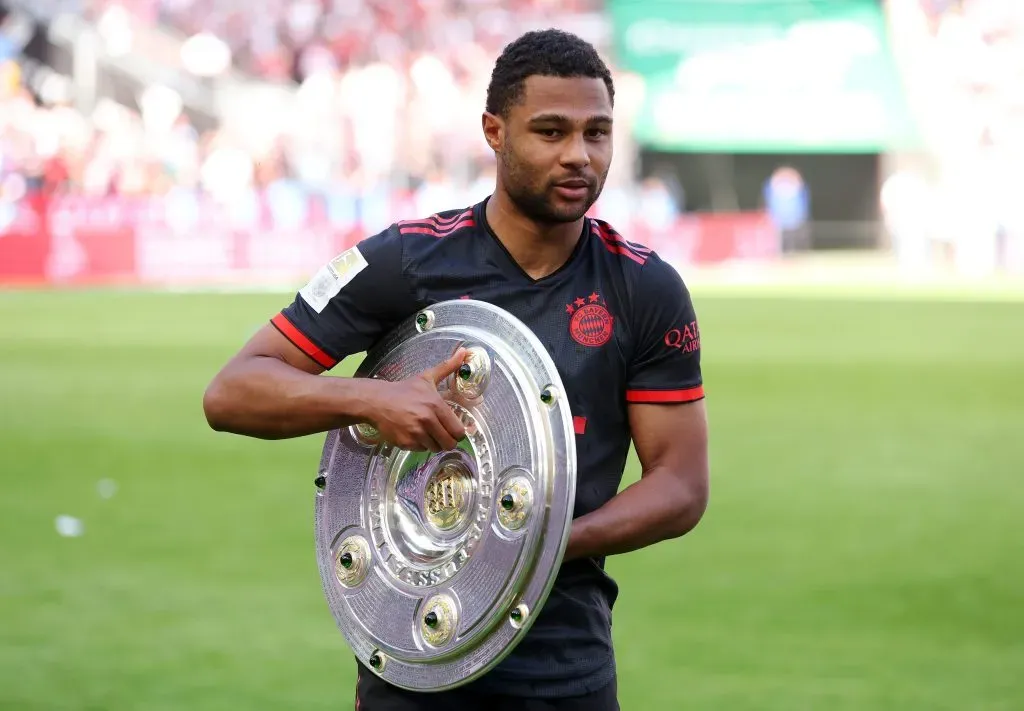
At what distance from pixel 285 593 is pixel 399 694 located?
3978 millimetres

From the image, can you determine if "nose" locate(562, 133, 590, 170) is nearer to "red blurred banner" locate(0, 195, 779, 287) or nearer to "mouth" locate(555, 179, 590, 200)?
"mouth" locate(555, 179, 590, 200)

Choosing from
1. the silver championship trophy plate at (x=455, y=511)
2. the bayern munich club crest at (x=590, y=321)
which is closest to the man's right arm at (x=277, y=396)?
the silver championship trophy plate at (x=455, y=511)

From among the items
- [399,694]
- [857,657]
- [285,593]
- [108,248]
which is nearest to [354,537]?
[399,694]

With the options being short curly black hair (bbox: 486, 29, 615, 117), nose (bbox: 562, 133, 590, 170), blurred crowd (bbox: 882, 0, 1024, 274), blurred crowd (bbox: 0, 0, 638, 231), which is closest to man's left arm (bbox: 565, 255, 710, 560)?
nose (bbox: 562, 133, 590, 170)

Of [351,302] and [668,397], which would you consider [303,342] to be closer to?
[351,302]

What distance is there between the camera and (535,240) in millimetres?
3070

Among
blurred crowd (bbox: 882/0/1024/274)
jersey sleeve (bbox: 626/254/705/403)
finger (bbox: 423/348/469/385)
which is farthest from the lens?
blurred crowd (bbox: 882/0/1024/274)

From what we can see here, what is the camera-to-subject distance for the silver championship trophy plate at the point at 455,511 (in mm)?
2716

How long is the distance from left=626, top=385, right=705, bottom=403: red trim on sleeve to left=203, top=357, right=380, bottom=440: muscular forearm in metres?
0.52

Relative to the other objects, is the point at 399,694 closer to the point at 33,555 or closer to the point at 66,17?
the point at 33,555

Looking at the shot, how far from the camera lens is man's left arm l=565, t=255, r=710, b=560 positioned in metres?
3.03

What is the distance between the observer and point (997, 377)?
47.5 ft

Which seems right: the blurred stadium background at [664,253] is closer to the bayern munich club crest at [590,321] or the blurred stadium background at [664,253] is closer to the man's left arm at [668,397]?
the man's left arm at [668,397]

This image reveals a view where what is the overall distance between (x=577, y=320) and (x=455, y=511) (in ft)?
1.45
